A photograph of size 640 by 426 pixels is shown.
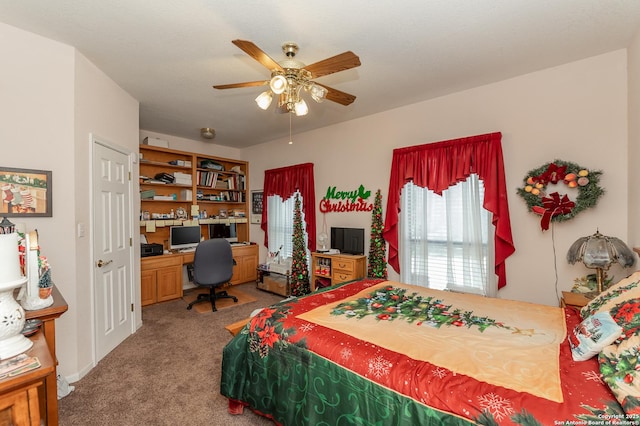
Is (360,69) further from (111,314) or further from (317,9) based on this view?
(111,314)

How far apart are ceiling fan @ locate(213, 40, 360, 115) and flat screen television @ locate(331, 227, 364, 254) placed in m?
2.00

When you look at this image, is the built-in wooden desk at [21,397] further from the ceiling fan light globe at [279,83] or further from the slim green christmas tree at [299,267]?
the slim green christmas tree at [299,267]

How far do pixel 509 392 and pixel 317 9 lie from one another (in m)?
2.25

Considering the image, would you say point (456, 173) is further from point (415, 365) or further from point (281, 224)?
point (281, 224)

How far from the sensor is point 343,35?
6.94 ft

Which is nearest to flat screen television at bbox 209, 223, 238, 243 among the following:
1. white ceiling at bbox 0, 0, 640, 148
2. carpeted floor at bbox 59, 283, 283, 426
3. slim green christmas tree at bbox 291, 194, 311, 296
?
slim green christmas tree at bbox 291, 194, 311, 296

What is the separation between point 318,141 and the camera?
4.48 meters

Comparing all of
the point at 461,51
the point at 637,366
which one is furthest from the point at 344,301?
the point at 461,51

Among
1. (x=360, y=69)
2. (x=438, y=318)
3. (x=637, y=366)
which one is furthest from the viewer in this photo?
(x=360, y=69)

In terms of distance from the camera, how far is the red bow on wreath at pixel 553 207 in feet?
8.20

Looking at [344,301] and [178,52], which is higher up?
[178,52]

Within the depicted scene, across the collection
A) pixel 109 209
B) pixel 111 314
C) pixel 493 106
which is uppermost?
pixel 493 106

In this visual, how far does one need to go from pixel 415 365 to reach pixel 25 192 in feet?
9.21

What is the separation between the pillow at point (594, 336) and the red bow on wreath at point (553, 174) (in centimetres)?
166
